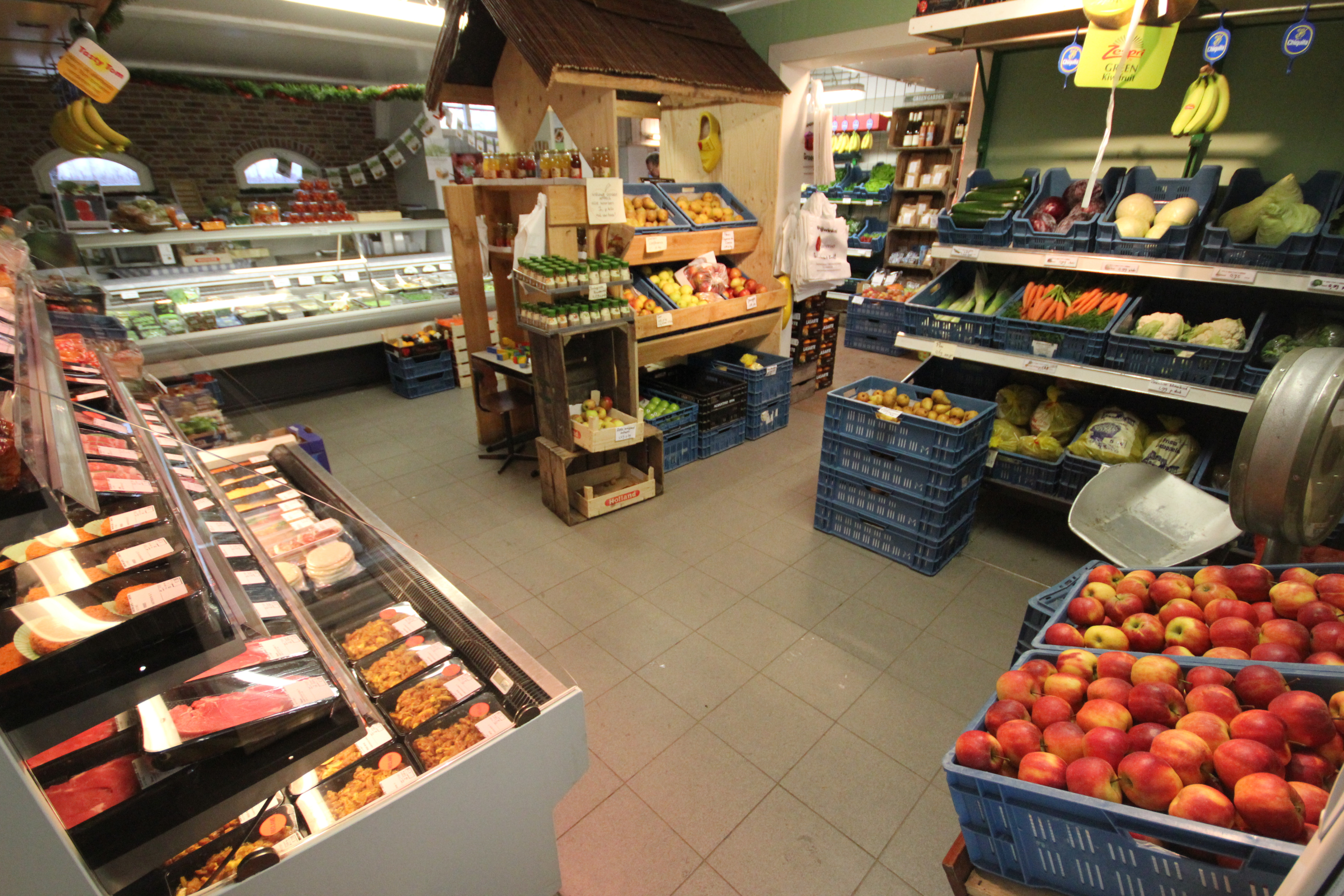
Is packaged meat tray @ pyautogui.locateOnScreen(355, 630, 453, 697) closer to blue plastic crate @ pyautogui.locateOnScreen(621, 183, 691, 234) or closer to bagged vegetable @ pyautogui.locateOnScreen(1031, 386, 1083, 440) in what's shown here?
bagged vegetable @ pyautogui.locateOnScreen(1031, 386, 1083, 440)

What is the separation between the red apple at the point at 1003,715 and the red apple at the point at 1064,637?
0.34 metres

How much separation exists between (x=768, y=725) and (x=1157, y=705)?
1.46 metres

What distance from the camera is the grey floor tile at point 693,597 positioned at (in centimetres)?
299

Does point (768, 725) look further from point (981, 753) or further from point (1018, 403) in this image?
point (1018, 403)

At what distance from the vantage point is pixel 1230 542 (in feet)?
7.93

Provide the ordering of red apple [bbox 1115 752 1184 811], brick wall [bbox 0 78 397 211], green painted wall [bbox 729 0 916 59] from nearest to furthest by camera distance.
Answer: red apple [bbox 1115 752 1184 811], green painted wall [bbox 729 0 916 59], brick wall [bbox 0 78 397 211]

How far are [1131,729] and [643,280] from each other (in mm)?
3879

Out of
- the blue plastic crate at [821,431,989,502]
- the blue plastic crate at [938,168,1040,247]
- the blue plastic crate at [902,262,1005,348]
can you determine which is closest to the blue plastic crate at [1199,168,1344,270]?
the blue plastic crate at [938,168,1040,247]

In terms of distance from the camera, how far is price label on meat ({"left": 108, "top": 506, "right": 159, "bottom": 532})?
1.19m

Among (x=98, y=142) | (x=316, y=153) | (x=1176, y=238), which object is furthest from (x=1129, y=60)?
(x=316, y=153)

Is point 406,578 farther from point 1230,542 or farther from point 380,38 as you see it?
point 380,38

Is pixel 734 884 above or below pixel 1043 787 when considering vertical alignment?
below

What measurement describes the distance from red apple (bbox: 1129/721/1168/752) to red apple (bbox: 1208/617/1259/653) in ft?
1.41

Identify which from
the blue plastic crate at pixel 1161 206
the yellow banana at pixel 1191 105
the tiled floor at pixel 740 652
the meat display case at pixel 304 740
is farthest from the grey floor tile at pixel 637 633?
the yellow banana at pixel 1191 105
